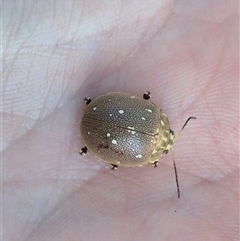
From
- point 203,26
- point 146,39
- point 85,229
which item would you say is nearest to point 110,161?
point 85,229

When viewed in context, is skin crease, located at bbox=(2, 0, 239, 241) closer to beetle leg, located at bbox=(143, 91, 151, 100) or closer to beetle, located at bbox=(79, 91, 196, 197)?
beetle leg, located at bbox=(143, 91, 151, 100)

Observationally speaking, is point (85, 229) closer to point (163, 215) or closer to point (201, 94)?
point (163, 215)

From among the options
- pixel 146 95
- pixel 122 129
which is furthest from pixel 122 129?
pixel 146 95

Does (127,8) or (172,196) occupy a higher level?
(127,8)

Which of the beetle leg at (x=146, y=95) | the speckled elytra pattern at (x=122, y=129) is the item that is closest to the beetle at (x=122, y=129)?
the speckled elytra pattern at (x=122, y=129)

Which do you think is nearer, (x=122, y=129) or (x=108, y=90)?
(x=122, y=129)

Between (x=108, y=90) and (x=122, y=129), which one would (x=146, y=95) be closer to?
(x=108, y=90)
